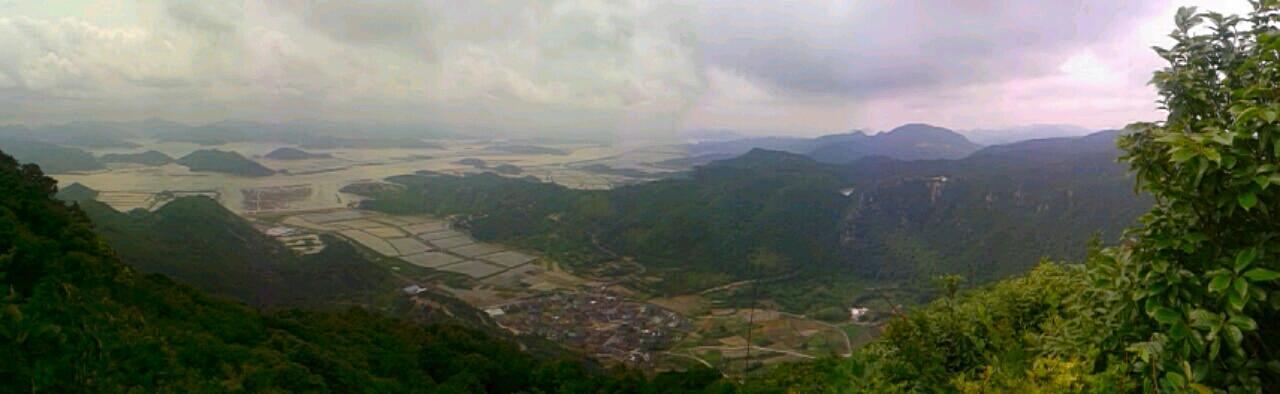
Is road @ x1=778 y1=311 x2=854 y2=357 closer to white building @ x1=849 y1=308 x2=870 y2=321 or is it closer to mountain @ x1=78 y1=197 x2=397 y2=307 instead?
white building @ x1=849 y1=308 x2=870 y2=321

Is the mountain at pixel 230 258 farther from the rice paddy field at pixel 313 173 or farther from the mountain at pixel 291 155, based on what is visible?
the mountain at pixel 291 155

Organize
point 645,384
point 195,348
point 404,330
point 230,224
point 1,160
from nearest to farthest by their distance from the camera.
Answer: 1. point 195,348
2. point 645,384
3. point 1,160
4. point 404,330
5. point 230,224

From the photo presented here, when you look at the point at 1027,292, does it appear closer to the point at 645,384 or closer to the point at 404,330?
the point at 645,384

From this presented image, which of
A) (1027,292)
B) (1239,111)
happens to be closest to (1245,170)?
(1239,111)

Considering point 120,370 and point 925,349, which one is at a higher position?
point 925,349

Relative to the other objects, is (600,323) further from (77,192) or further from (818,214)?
(77,192)

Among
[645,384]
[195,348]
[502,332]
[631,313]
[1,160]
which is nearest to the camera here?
[195,348]
